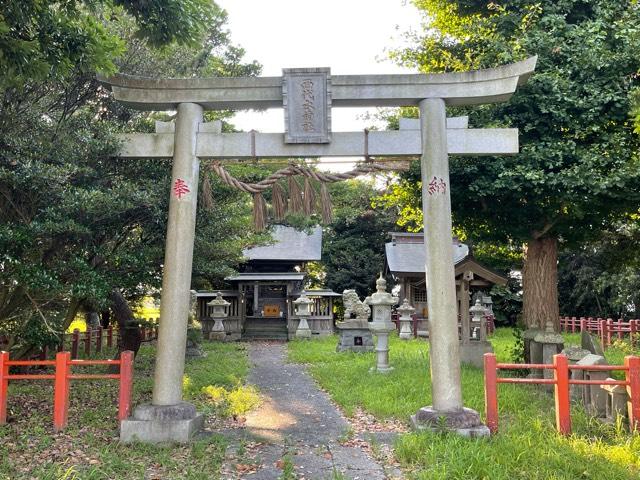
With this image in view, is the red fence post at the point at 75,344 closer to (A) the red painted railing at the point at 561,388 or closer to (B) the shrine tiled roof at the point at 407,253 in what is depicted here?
(A) the red painted railing at the point at 561,388

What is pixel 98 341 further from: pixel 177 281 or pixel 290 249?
pixel 290 249

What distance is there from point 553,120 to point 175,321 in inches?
308

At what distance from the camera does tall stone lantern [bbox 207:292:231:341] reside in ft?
72.6

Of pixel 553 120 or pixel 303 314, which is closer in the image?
pixel 553 120

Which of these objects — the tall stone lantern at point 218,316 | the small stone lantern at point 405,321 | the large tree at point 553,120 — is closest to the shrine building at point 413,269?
the small stone lantern at point 405,321

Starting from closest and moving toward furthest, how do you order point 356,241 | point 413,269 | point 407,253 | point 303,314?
1. point 303,314
2. point 413,269
3. point 407,253
4. point 356,241

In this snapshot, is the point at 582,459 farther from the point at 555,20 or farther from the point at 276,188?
the point at 555,20

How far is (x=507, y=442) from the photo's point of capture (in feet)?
20.0

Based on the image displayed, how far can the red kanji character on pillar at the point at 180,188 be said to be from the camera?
711 cm

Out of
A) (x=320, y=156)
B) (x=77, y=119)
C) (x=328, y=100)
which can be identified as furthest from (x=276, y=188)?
(x=77, y=119)

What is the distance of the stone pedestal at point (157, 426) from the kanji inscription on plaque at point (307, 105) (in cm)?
405

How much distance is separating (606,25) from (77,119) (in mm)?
9769

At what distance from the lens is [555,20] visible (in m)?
10.1

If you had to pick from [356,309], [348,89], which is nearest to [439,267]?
[348,89]
